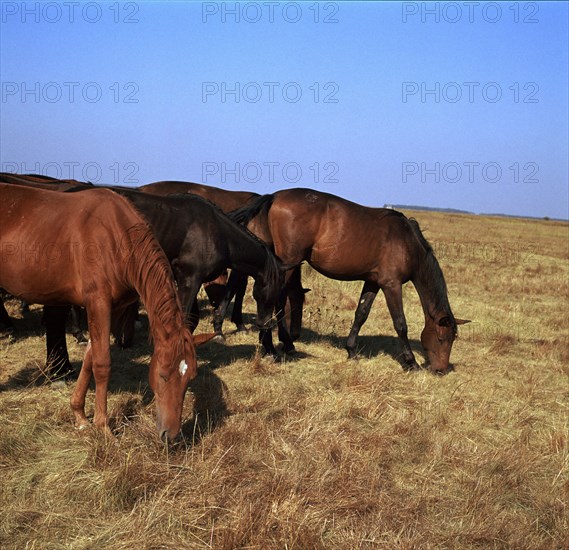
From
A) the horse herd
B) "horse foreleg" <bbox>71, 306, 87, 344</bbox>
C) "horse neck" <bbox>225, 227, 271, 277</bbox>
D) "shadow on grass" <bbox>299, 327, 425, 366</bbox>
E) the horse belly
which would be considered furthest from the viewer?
"shadow on grass" <bbox>299, 327, 425, 366</bbox>

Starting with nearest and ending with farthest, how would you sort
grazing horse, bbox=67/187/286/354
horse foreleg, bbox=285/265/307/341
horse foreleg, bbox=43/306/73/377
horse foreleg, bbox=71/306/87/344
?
horse foreleg, bbox=43/306/73/377 < grazing horse, bbox=67/187/286/354 < horse foreleg, bbox=71/306/87/344 < horse foreleg, bbox=285/265/307/341

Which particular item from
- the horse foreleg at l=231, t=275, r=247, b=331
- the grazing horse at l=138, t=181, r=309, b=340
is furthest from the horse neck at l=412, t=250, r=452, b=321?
the horse foreleg at l=231, t=275, r=247, b=331

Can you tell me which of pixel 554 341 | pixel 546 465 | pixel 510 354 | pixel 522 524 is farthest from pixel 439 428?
pixel 554 341

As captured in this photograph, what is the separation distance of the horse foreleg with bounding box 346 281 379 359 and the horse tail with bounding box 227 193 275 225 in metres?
1.91

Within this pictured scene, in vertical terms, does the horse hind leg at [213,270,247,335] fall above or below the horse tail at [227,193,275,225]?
below

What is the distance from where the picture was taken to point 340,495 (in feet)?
12.6

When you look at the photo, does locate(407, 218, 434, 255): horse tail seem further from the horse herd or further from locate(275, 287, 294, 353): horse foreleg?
locate(275, 287, 294, 353): horse foreleg

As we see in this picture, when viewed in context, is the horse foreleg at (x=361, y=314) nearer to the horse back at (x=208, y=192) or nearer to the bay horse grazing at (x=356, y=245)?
the bay horse grazing at (x=356, y=245)

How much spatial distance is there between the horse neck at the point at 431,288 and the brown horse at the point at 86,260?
14.3 ft

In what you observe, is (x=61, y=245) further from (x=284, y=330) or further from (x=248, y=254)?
(x=284, y=330)

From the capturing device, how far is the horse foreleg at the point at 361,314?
805 cm

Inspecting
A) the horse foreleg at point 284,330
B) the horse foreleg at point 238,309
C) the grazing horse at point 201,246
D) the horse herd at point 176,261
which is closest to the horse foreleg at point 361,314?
the horse herd at point 176,261

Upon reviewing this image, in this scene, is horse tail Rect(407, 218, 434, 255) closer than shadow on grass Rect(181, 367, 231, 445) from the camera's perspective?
No

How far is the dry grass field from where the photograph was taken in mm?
3428
